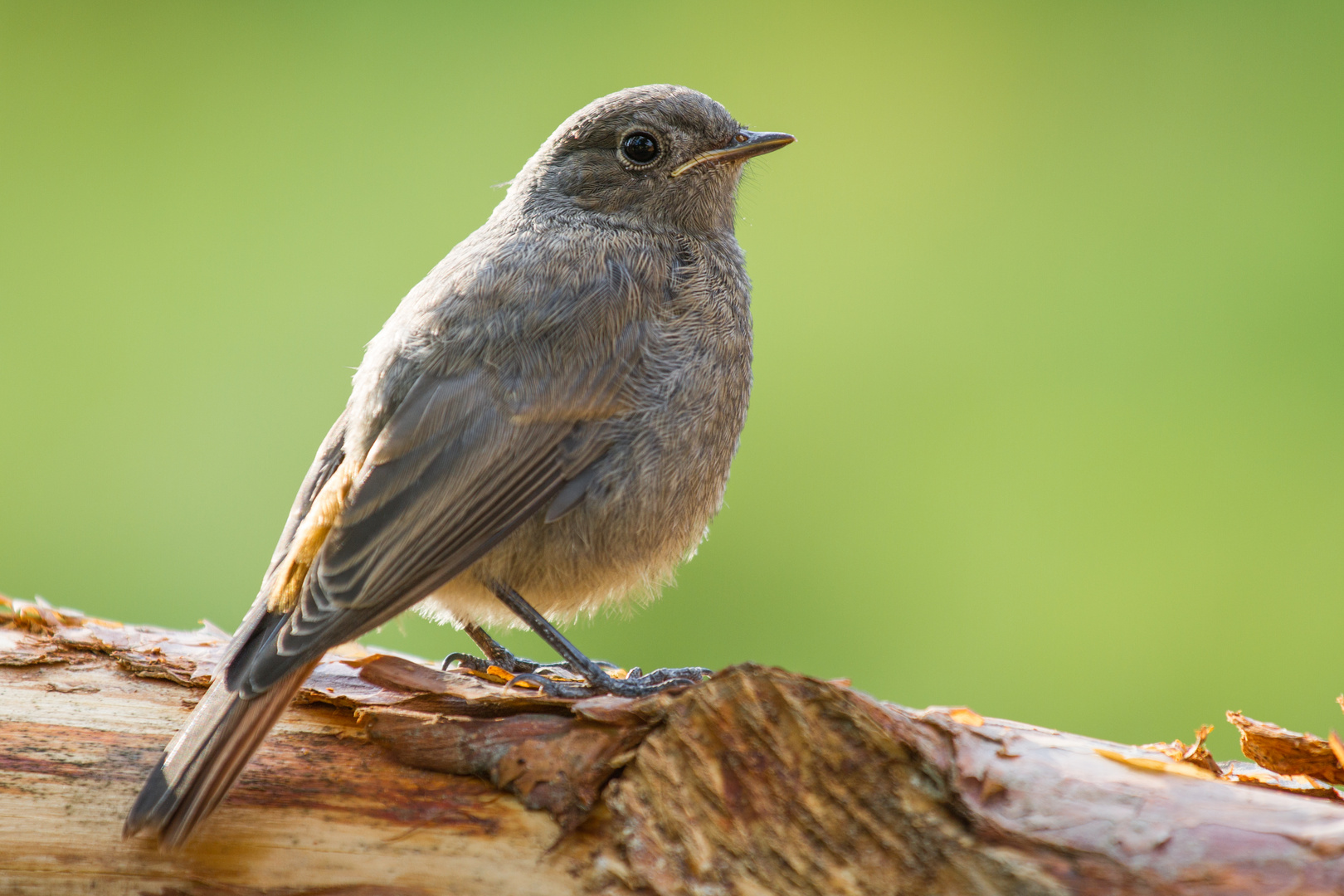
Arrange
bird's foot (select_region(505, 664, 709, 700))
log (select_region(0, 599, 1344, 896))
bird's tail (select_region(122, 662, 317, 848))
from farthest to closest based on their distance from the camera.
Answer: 1. bird's foot (select_region(505, 664, 709, 700))
2. bird's tail (select_region(122, 662, 317, 848))
3. log (select_region(0, 599, 1344, 896))

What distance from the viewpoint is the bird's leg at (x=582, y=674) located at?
313 centimetres

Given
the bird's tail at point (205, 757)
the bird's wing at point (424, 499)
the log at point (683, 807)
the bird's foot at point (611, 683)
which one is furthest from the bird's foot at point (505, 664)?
the bird's tail at point (205, 757)

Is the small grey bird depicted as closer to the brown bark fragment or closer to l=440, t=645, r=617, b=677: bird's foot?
l=440, t=645, r=617, b=677: bird's foot

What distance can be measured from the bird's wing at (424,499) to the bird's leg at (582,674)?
1.13 ft

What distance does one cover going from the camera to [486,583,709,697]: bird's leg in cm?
313

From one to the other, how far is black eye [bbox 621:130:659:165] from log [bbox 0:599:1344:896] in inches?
83.5

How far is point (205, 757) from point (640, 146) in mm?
2518

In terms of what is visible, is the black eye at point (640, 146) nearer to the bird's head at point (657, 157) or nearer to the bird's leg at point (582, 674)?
the bird's head at point (657, 157)

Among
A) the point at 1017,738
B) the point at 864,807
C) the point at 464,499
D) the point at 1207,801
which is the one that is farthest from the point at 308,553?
the point at 1207,801

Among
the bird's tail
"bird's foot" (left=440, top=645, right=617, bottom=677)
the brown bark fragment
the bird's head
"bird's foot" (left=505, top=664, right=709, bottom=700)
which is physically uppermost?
the bird's head

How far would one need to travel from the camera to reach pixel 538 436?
3.14 m

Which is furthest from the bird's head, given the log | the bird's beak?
the log

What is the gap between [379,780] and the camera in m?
2.54

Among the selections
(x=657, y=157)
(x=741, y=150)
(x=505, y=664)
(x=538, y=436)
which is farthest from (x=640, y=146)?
(x=505, y=664)
